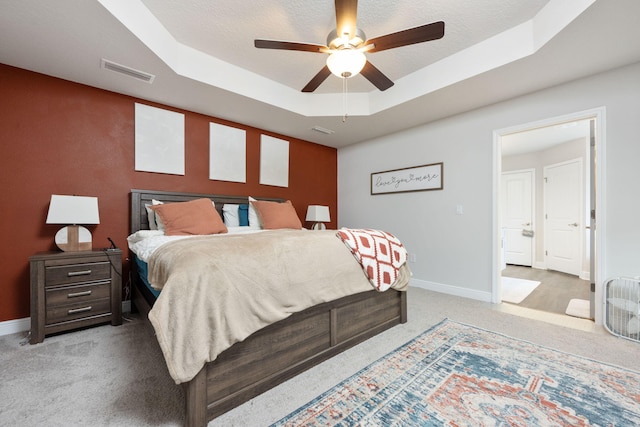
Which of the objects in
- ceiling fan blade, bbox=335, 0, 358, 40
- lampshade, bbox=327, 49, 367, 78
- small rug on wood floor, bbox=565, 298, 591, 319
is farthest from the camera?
small rug on wood floor, bbox=565, 298, 591, 319

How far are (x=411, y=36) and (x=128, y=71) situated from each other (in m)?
2.50

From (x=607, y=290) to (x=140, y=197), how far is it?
4.70m

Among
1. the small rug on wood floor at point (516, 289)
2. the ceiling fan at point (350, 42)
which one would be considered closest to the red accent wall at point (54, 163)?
the ceiling fan at point (350, 42)

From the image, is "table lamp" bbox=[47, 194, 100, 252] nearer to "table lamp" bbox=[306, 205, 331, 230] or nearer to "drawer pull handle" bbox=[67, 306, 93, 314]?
"drawer pull handle" bbox=[67, 306, 93, 314]

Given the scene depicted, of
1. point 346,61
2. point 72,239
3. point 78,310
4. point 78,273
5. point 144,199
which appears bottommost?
point 78,310

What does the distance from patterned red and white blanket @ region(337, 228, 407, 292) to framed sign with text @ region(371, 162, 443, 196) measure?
1.87 meters

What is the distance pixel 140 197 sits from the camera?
294cm

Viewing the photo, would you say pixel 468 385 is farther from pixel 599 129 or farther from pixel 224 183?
pixel 224 183

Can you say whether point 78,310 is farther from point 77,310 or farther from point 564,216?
point 564,216

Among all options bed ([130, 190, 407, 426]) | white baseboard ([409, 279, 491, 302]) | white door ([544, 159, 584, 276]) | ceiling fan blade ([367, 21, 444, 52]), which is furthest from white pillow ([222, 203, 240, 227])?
white door ([544, 159, 584, 276])

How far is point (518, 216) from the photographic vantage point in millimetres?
5805

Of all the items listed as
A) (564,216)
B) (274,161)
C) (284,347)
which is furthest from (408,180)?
(564,216)

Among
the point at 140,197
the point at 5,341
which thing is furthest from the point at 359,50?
the point at 5,341

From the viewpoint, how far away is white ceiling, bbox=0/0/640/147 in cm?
191
